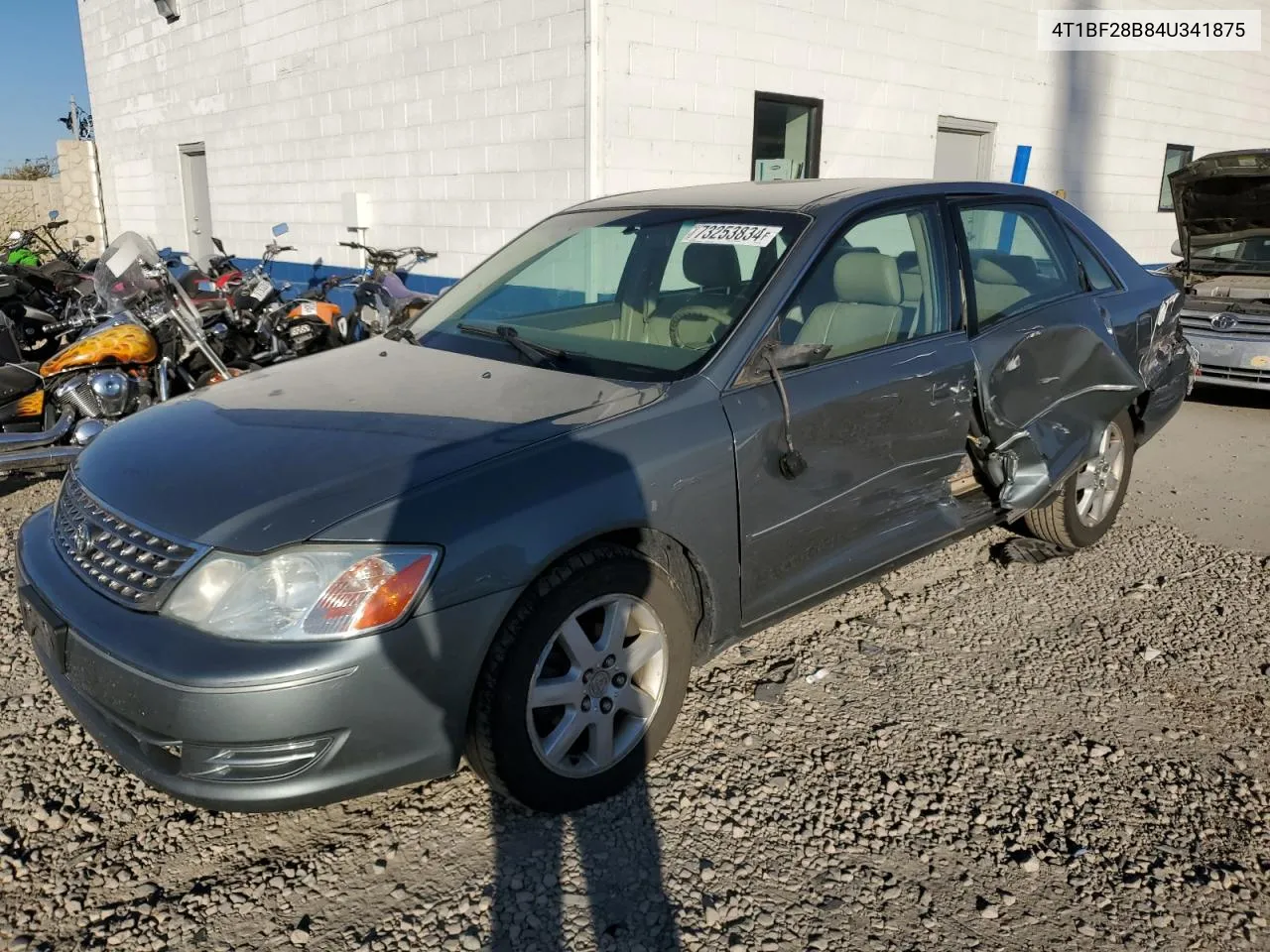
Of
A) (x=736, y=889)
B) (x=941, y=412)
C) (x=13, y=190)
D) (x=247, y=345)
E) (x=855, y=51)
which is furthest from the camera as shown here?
(x=13, y=190)

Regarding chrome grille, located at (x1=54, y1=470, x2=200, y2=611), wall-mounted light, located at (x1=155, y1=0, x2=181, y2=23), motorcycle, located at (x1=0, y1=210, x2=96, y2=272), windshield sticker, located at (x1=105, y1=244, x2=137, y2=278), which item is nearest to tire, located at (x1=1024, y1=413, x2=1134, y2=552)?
chrome grille, located at (x1=54, y1=470, x2=200, y2=611)

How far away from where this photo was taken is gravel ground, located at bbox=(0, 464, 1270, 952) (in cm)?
230

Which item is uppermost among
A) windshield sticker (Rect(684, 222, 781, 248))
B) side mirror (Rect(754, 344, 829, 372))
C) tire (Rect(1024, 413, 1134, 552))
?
windshield sticker (Rect(684, 222, 781, 248))

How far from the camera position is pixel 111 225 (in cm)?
1530

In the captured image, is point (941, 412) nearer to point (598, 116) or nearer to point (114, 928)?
point (114, 928)

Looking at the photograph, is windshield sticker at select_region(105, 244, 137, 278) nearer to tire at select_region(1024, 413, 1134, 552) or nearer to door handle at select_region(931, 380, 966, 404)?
door handle at select_region(931, 380, 966, 404)

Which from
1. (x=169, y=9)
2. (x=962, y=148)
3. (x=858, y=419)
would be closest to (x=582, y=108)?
(x=858, y=419)

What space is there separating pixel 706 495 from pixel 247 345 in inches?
191

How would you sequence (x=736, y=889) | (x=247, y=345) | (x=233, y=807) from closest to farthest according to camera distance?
1. (x=233, y=807)
2. (x=736, y=889)
3. (x=247, y=345)

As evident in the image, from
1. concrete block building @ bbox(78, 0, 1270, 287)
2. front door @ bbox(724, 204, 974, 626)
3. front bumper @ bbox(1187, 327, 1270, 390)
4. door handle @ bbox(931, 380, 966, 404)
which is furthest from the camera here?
front bumper @ bbox(1187, 327, 1270, 390)

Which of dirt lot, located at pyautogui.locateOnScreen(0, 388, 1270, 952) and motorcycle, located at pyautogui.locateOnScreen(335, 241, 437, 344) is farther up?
motorcycle, located at pyautogui.locateOnScreen(335, 241, 437, 344)

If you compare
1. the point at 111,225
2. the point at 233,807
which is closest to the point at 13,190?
the point at 111,225

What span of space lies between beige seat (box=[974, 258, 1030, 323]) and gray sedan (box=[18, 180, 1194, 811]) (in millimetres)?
19

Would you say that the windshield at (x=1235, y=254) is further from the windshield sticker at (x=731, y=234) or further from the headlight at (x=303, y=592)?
the headlight at (x=303, y=592)
